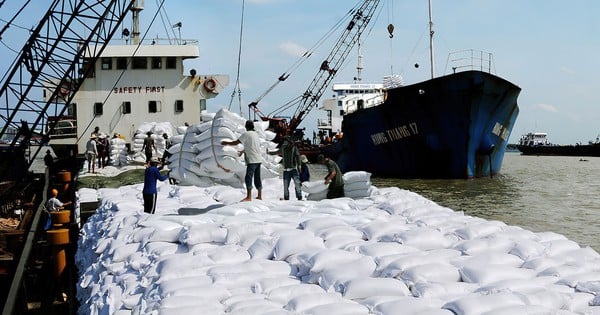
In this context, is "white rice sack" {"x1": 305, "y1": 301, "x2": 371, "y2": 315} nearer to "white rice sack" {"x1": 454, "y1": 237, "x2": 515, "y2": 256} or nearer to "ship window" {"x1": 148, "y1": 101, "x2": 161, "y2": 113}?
"white rice sack" {"x1": 454, "y1": 237, "x2": 515, "y2": 256}

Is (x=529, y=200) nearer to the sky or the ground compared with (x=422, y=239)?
nearer to the ground

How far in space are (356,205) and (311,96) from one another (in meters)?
36.9

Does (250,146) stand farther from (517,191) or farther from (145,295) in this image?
(517,191)

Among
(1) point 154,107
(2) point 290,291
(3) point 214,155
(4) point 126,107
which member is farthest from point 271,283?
(4) point 126,107

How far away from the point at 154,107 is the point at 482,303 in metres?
21.8

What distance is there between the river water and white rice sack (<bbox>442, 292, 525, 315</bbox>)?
7.09 m

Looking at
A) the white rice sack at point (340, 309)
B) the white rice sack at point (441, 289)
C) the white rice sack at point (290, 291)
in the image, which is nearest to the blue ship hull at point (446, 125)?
the white rice sack at point (441, 289)

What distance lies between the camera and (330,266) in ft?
16.2

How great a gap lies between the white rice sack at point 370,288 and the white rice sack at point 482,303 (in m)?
0.43

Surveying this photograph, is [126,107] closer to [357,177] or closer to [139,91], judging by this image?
[139,91]

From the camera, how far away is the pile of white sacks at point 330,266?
432 cm

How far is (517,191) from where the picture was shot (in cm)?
2042

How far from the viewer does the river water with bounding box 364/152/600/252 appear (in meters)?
13.3

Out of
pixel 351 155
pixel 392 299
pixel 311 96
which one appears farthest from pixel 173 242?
pixel 311 96
